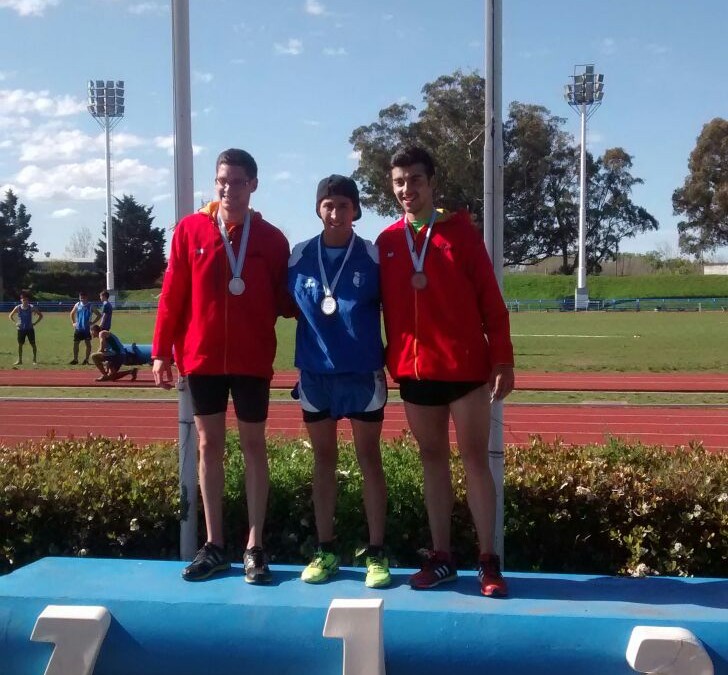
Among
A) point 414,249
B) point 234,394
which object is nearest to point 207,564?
point 234,394

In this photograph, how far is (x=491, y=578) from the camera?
10.3 ft

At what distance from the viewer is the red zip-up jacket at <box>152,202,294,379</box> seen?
11.3ft

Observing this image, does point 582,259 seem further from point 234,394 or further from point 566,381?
point 234,394

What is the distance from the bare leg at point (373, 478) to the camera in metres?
3.39

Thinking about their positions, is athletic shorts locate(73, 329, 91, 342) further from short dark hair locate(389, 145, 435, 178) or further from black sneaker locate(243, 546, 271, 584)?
short dark hair locate(389, 145, 435, 178)

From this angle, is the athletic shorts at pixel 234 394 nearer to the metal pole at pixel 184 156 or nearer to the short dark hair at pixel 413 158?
the metal pole at pixel 184 156

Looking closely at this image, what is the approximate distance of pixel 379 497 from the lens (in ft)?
11.3

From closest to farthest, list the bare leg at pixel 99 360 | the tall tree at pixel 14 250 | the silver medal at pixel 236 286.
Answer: the silver medal at pixel 236 286 < the bare leg at pixel 99 360 < the tall tree at pixel 14 250

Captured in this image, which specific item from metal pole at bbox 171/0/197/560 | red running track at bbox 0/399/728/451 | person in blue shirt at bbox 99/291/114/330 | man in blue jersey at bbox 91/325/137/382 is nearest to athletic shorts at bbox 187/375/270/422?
metal pole at bbox 171/0/197/560

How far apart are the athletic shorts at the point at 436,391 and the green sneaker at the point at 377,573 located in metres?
0.63

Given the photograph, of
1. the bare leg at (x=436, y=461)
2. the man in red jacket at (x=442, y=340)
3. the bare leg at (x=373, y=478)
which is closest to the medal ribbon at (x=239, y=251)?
the man in red jacket at (x=442, y=340)

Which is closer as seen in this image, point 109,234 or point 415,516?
point 415,516

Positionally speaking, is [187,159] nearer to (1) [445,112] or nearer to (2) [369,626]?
(2) [369,626]

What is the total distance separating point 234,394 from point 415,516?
107 centimetres
